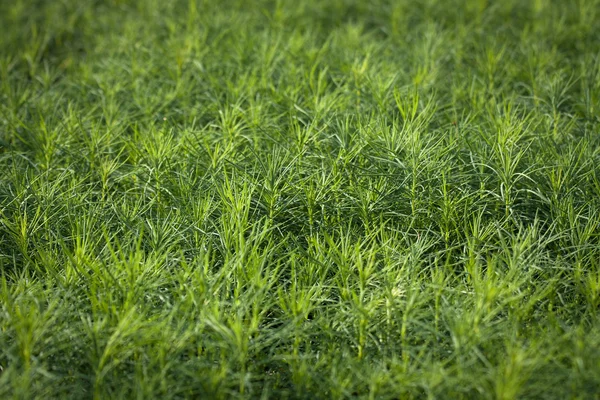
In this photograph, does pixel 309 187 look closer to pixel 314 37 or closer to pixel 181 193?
pixel 181 193

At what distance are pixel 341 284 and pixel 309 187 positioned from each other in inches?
17.4

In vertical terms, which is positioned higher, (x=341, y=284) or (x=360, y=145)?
(x=360, y=145)

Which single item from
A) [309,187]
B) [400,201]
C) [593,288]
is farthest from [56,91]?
[593,288]

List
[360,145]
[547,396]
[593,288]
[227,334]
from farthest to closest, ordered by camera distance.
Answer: [360,145] → [593,288] → [227,334] → [547,396]

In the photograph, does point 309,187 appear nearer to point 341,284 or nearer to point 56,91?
point 341,284

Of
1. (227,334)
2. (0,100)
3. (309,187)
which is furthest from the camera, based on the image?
(0,100)

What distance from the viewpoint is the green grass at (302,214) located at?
2.04 metres

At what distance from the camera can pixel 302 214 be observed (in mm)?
2711

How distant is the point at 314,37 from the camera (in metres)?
4.02

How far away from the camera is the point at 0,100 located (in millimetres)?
3607

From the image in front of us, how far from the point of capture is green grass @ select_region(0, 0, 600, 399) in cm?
204

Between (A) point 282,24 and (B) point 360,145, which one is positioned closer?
(B) point 360,145

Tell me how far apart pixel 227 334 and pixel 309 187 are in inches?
31.8

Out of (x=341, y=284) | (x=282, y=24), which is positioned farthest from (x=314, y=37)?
(x=341, y=284)
